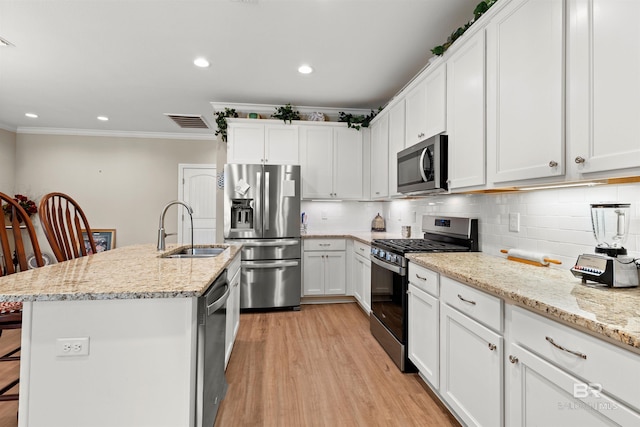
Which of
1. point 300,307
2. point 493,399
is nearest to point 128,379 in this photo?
point 493,399

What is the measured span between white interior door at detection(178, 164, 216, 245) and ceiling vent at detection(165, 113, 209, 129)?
753 mm

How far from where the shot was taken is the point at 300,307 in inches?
153

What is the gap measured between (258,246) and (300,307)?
0.93m

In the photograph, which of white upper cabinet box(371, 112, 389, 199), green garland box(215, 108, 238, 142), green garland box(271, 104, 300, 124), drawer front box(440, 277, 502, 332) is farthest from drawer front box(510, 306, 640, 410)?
green garland box(215, 108, 238, 142)

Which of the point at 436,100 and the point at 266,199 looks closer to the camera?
the point at 436,100

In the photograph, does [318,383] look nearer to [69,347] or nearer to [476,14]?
[69,347]

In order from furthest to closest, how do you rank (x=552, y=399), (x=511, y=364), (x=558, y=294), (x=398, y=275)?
(x=398, y=275)
(x=511, y=364)
(x=558, y=294)
(x=552, y=399)

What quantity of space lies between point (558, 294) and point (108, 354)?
66.3 inches

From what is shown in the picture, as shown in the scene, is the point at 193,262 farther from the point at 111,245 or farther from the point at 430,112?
the point at 111,245

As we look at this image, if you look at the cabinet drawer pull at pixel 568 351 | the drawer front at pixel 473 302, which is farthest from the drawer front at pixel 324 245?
the cabinet drawer pull at pixel 568 351

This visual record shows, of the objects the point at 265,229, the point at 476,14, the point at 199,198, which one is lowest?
the point at 265,229

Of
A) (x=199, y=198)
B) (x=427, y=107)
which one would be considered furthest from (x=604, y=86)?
(x=199, y=198)

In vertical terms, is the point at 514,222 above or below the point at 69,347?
above

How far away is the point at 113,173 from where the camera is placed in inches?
219
